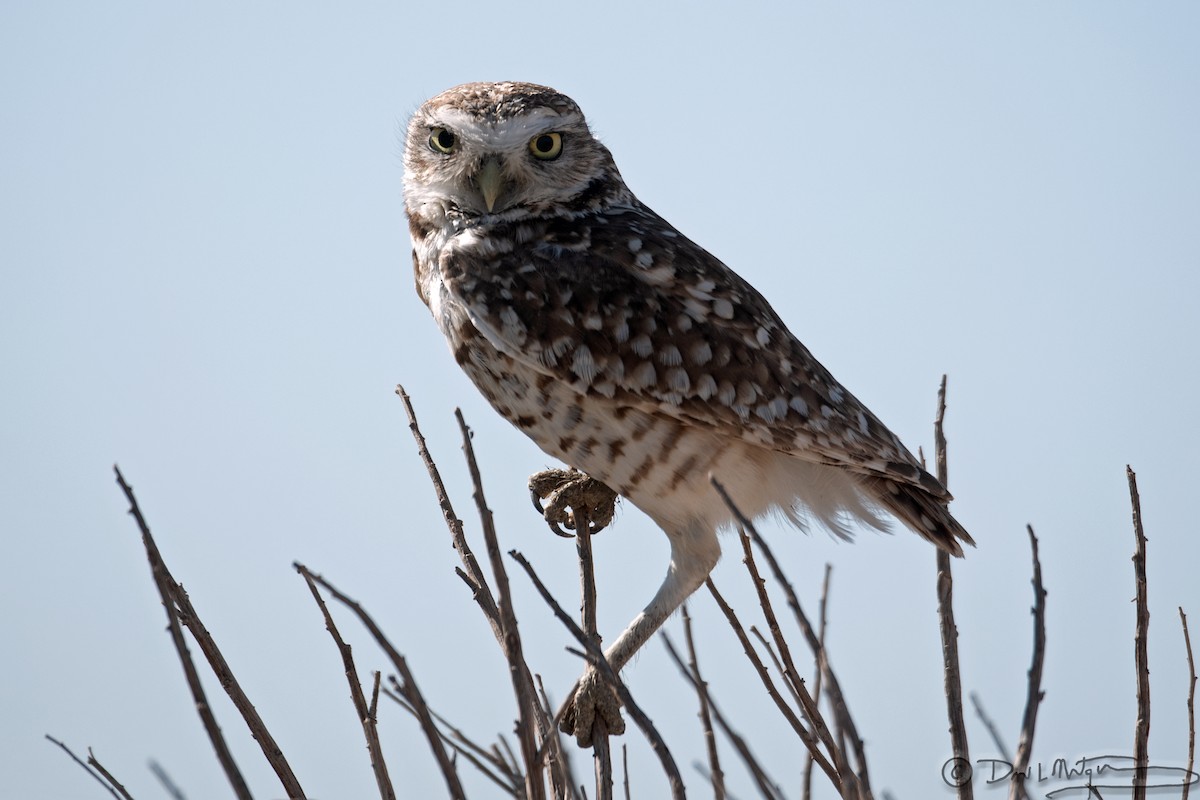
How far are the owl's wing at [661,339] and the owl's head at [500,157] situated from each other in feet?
0.45

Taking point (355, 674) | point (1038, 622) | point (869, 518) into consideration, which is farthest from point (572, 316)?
point (1038, 622)

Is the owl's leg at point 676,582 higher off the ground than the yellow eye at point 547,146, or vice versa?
the yellow eye at point 547,146

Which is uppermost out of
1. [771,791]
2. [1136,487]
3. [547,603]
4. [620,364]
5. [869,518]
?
[620,364]

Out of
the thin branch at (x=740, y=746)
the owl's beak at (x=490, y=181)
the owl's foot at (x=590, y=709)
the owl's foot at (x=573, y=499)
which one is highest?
the owl's beak at (x=490, y=181)

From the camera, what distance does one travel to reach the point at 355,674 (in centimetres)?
262

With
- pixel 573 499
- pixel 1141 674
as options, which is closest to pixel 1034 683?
pixel 1141 674

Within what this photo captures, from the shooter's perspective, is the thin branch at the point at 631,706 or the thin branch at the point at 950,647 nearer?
the thin branch at the point at 631,706

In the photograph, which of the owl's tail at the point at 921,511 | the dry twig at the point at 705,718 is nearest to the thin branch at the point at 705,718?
the dry twig at the point at 705,718

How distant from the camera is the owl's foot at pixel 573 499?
4.25 meters

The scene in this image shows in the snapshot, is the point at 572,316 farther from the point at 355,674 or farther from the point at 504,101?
the point at 355,674

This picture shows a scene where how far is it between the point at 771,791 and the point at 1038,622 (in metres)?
0.62

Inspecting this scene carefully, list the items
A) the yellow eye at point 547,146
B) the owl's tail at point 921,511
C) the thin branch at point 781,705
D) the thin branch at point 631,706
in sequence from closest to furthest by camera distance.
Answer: the thin branch at point 631,706 → the thin branch at point 781,705 → the owl's tail at point 921,511 → the yellow eye at point 547,146

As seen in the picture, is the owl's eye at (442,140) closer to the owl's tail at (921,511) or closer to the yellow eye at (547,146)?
the yellow eye at (547,146)

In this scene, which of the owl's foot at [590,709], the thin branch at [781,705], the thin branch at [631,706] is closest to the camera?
the thin branch at [631,706]
